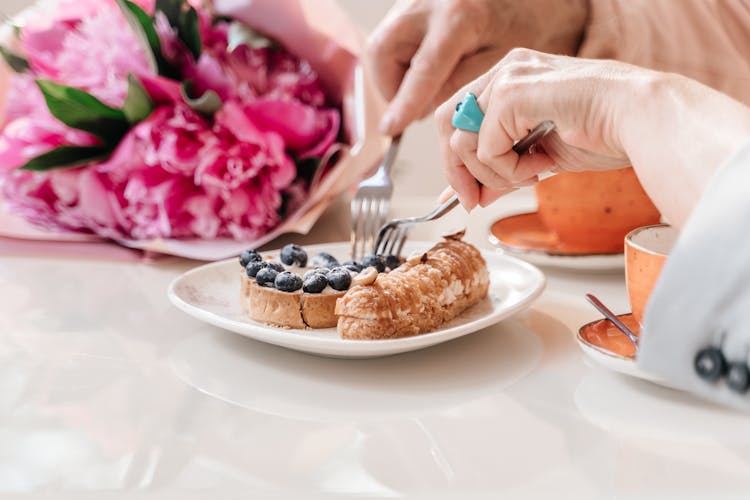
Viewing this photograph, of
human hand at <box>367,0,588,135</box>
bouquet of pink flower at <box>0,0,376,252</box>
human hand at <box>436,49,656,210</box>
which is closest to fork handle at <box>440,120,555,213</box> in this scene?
human hand at <box>436,49,656,210</box>

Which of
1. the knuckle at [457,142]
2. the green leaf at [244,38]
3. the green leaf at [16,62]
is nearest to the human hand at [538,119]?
the knuckle at [457,142]

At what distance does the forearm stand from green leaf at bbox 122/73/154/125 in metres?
0.75

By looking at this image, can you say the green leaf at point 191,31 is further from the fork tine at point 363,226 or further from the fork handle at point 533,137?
the fork handle at point 533,137

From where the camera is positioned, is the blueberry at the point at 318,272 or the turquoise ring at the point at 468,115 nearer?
the turquoise ring at the point at 468,115

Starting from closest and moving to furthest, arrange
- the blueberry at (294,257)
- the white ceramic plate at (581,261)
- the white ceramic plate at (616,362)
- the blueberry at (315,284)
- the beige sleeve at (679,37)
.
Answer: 1. the white ceramic plate at (616,362)
2. the blueberry at (315,284)
3. the blueberry at (294,257)
4. the white ceramic plate at (581,261)
5. the beige sleeve at (679,37)

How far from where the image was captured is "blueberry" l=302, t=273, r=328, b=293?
0.91 metres

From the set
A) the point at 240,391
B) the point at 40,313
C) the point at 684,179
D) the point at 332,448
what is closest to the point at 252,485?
the point at 332,448

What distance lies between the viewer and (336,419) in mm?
759

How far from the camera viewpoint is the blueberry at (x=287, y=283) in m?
0.92

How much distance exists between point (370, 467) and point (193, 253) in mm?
648

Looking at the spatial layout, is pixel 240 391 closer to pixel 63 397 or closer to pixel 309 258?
pixel 63 397

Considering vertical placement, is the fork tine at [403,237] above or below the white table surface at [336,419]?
above

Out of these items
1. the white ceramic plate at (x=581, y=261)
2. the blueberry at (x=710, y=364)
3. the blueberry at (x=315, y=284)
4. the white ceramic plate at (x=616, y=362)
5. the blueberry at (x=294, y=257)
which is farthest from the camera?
the white ceramic plate at (x=581, y=261)

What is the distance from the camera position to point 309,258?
114 cm
